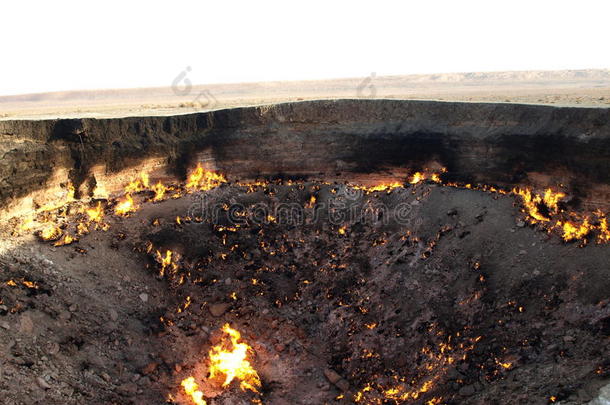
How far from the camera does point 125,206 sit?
16.8 m

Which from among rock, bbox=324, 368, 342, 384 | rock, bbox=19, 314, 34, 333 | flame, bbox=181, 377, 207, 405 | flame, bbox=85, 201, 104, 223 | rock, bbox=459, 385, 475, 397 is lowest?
rock, bbox=324, 368, 342, 384

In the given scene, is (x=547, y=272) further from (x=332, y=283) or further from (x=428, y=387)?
(x=332, y=283)

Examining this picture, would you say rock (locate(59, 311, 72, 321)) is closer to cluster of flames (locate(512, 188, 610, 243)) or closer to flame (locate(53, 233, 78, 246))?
flame (locate(53, 233, 78, 246))

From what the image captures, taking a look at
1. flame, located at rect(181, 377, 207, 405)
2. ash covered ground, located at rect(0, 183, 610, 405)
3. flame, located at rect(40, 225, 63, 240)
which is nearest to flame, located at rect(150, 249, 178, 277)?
ash covered ground, located at rect(0, 183, 610, 405)

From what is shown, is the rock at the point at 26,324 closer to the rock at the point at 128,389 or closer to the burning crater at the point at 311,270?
the burning crater at the point at 311,270

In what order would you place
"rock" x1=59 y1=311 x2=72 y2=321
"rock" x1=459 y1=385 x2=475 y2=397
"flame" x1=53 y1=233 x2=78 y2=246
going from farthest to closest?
"flame" x1=53 y1=233 x2=78 y2=246, "rock" x1=59 y1=311 x2=72 y2=321, "rock" x1=459 y1=385 x2=475 y2=397

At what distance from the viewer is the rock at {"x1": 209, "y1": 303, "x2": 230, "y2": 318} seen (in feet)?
49.8

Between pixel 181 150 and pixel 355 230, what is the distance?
8577 mm

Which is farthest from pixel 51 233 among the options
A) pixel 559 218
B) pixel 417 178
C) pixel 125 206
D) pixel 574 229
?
pixel 574 229

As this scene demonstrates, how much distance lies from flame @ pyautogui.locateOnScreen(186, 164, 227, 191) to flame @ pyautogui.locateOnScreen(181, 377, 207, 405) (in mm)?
8422

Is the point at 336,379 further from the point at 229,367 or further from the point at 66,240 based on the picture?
the point at 66,240

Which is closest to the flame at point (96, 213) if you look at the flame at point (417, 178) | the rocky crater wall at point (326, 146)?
the rocky crater wall at point (326, 146)

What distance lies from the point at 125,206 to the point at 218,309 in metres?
5.90

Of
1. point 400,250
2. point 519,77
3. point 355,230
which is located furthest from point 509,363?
point 519,77
